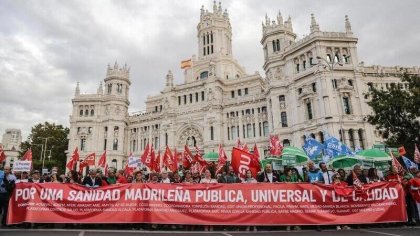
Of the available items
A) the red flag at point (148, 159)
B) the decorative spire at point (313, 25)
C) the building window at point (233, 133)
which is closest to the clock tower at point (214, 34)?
the building window at point (233, 133)

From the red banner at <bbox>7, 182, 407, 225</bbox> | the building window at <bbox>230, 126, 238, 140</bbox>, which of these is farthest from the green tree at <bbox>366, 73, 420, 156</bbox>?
the building window at <bbox>230, 126, 238, 140</bbox>

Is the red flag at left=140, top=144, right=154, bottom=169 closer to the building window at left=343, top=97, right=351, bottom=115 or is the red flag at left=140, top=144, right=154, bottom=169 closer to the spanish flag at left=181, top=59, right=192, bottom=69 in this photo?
the building window at left=343, top=97, right=351, bottom=115

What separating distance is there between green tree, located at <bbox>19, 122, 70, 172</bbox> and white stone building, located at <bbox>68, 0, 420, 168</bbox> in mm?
6183

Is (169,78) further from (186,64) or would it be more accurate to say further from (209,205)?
(209,205)

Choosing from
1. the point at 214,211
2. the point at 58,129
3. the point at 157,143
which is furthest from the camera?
the point at 58,129

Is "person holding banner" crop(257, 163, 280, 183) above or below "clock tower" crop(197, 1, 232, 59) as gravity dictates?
below

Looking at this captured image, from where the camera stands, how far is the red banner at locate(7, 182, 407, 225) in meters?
10.5

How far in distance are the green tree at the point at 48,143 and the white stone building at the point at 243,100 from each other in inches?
243

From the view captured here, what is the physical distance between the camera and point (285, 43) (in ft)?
154

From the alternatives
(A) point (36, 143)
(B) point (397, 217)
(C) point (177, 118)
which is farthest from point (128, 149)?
(B) point (397, 217)

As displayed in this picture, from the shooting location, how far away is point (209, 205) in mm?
10688

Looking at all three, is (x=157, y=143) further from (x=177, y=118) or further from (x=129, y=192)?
(x=129, y=192)

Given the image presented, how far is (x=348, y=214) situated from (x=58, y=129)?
69205 mm

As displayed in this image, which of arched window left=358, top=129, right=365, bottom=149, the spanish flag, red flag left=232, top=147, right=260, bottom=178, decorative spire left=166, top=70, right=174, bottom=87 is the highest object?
the spanish flag
